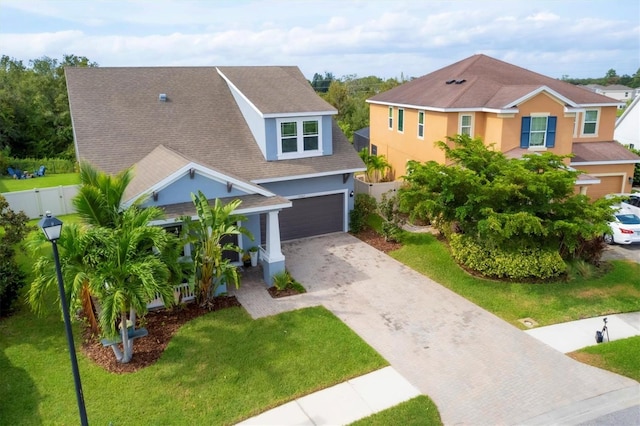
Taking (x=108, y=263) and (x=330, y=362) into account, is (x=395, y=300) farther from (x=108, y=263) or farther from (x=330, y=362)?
(x=108, y=263)

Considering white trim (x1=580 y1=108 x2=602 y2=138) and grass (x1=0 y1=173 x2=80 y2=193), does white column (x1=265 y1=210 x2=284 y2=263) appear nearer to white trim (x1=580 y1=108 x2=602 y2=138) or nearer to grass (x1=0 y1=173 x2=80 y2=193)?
white trim (x1=580 y1=108 x2=602 y2=138)

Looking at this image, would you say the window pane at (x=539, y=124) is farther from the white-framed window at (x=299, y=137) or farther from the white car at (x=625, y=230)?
the white-framed window at (x=299, y=137)

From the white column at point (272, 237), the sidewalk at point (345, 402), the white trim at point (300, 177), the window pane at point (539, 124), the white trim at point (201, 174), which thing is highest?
the window pane at point (539, 124)

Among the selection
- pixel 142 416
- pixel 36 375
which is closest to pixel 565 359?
pixel 142 416

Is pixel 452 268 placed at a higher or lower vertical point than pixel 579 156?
lower

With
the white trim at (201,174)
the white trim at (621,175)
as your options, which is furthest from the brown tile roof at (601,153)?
the white trim at (201,174)

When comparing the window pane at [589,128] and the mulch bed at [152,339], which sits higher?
the window pane at [589,128]

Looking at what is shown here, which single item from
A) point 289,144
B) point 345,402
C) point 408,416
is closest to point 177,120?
point 289,144
